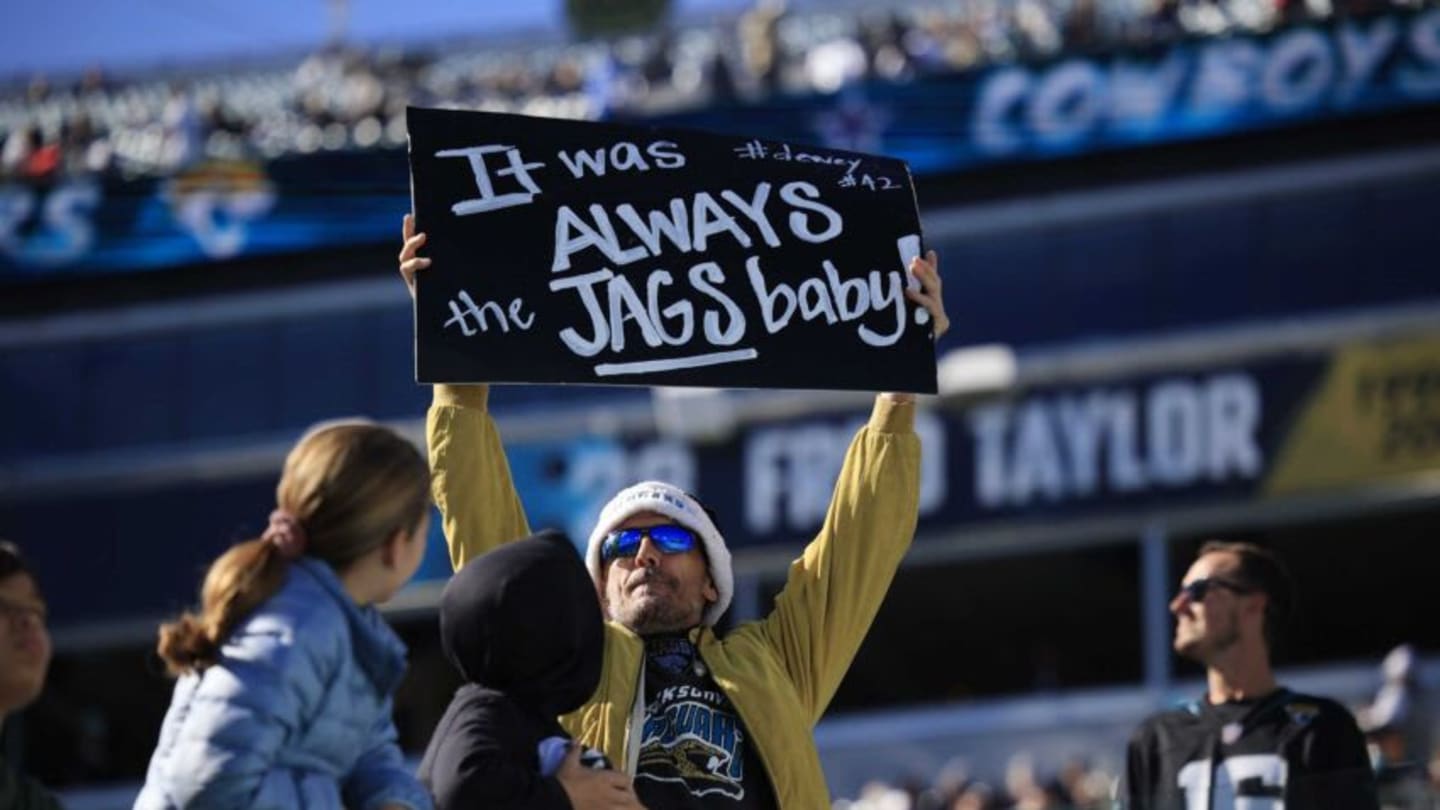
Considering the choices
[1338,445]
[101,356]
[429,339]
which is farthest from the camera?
[101,356]

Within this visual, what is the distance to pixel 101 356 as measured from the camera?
24516 millimetres

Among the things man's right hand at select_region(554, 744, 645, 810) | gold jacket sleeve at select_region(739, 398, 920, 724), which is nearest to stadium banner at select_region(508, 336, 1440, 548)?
gold jacket sleeve at select_region(739, 398, 920, 724)

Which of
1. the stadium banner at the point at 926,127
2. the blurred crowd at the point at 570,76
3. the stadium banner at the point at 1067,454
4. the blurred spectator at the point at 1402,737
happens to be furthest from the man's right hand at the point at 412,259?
the blurred crowd at the point at 570,76

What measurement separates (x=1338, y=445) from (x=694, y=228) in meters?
15.6

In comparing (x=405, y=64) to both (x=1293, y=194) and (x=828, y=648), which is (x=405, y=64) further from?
(x=828, y=648)

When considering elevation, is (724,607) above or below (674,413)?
above

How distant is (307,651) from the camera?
152 inches

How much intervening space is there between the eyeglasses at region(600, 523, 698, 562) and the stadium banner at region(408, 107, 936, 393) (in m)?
0.35

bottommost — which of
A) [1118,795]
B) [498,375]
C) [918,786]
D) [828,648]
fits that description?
[918,786]

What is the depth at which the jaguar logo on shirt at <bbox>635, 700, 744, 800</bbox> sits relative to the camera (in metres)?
5.02

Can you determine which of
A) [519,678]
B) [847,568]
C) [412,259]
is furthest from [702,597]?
[519,678]

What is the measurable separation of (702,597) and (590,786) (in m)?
1.35

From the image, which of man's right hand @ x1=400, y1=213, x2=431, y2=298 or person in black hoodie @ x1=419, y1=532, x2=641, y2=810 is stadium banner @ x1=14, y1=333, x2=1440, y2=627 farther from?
person in black hoodie @ x1=419, y1=532, x2=641, y2=810

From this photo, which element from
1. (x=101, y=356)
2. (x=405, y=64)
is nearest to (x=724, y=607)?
(x=101, y=356)
